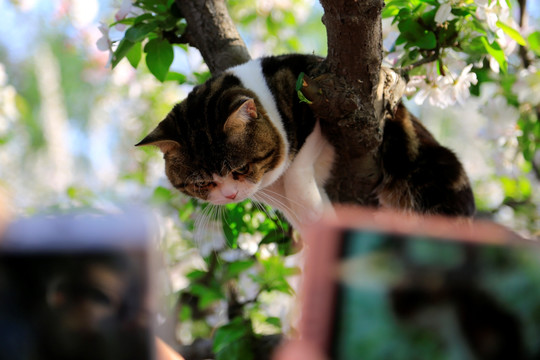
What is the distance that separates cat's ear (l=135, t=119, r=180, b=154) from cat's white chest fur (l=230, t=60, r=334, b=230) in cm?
17

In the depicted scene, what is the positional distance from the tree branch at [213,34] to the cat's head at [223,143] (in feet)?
0.36

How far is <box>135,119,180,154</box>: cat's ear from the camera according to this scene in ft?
3.02

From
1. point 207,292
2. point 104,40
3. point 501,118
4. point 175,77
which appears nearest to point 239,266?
point 207,292

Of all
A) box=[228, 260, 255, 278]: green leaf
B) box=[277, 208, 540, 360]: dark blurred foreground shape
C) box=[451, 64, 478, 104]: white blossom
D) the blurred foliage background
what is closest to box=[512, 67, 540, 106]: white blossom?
the blurred foliage background

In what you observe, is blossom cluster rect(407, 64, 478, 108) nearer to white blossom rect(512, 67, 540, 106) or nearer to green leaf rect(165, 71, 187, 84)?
white blossom rect(512, 67, 540, 106)

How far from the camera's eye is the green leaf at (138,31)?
919 mm

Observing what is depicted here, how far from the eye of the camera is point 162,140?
36.3 inches

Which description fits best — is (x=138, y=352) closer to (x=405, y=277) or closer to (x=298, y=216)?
(x=405, y=277)

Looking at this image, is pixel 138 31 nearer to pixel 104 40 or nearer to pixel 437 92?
pixel 104 40

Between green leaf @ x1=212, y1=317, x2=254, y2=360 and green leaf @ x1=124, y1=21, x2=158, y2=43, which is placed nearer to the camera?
green leaf @ x1=124, y1=21, x2=158, y2=43

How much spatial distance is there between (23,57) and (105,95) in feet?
10.2

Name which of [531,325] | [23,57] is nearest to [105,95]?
[531,325]

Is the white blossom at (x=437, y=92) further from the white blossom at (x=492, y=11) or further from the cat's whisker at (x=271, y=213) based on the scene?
the cat's whisker at (x=271, y=213)

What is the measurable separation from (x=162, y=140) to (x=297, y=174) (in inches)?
10.1
